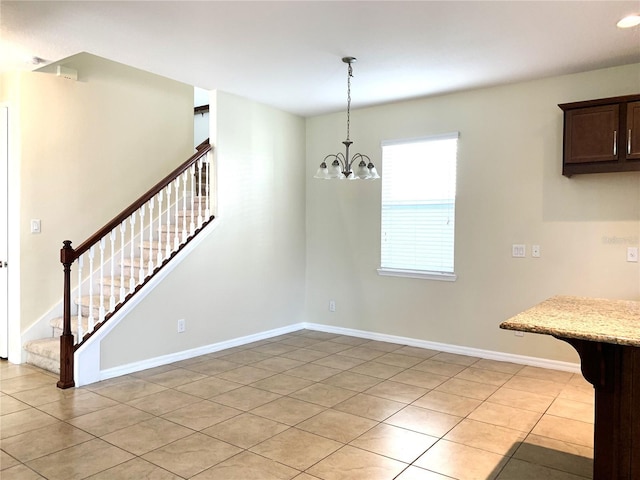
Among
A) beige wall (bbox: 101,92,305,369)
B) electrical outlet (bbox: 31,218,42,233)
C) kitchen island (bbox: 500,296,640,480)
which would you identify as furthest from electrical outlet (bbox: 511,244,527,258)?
electrical outlet (bbox: 31,218,42,233)

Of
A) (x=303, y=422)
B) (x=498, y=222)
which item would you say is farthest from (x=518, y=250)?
(x=303, y=422)

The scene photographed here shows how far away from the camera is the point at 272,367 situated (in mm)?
4453

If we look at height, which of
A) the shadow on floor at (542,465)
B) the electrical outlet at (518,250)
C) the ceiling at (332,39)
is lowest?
the shadow on floor at (542,465)

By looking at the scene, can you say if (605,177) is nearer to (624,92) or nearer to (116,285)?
(624,92)

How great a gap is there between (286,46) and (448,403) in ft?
9.83

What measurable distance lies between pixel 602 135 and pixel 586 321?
8.00 ft

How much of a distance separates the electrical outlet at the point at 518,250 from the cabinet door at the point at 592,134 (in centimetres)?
91

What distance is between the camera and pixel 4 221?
450 cm

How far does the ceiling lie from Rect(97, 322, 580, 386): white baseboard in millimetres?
2664

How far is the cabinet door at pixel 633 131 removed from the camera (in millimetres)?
3727

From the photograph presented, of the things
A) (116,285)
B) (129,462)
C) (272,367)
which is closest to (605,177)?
(272,367)

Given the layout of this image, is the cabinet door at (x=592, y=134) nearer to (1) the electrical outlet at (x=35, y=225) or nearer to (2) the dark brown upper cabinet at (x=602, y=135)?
(2) the dark brown upper cabinet at (x=602, y=135)

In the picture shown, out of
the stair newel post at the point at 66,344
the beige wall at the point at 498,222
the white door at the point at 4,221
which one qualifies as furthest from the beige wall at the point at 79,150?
the beige wall at the point at 498,222

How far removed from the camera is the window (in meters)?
5.00
